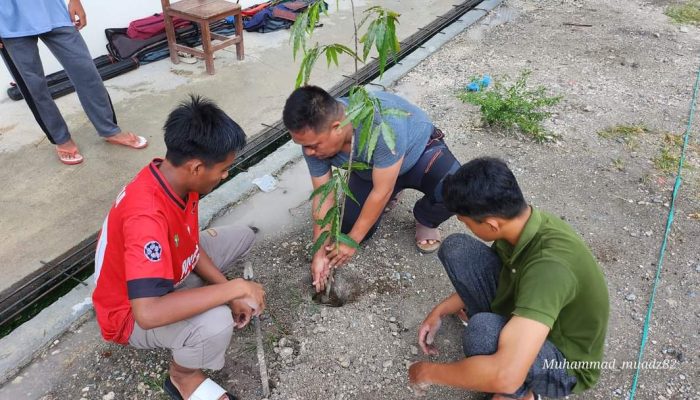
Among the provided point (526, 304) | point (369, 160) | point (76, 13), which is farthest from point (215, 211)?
point (526, 304)

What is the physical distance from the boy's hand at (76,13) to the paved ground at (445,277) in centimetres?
166

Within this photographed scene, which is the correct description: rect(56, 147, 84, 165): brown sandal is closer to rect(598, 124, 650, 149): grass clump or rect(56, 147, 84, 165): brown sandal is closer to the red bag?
the red bag

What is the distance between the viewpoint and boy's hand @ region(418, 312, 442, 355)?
2.04 metres

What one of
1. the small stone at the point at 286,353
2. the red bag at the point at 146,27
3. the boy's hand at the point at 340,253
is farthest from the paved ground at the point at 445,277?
the red bag at the point at 146,27

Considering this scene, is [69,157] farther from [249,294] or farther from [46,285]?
[249,294]

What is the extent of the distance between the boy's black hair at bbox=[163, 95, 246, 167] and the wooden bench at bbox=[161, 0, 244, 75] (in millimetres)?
2681

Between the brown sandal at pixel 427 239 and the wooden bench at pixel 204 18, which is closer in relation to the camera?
the brown sandal at pixel 427 239

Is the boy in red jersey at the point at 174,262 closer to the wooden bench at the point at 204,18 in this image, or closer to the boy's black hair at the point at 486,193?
the boy's black hair at the point at 486,193

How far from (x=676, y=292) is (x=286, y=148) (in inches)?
92.4

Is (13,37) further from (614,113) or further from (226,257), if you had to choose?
(614,113)

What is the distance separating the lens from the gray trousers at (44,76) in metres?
2.85

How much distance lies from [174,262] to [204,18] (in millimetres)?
2858

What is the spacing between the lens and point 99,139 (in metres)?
3.45

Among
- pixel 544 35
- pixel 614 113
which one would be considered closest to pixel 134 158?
pixel 614 113
